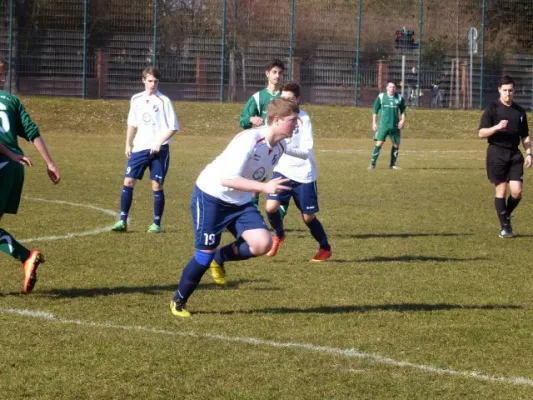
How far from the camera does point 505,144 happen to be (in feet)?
40.6

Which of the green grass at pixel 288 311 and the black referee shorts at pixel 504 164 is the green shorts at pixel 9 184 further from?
the black referee shorts at pixel 504 164

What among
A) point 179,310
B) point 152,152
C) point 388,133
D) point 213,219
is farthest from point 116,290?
point 388,133

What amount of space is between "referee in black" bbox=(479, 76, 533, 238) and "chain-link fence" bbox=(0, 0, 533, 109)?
26.5 metres

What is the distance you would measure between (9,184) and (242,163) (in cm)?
226

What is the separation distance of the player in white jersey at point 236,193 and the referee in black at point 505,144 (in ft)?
18.0

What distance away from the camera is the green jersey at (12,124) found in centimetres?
804

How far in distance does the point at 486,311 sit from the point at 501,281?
58.2 inches

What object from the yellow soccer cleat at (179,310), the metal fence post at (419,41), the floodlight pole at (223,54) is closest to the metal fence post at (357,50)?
the metal fence post at (419,41)

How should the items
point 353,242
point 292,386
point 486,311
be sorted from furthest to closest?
point 353,242 < point 486,311 < point 292,386

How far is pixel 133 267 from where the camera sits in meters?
9.48

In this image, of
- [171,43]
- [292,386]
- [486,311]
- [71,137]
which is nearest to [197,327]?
[292,386]

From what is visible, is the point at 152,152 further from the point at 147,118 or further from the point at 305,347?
the point at 305,347

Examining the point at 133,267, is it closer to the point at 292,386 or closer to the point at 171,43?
the point at 292,386

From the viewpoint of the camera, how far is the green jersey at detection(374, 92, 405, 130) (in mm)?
23047
